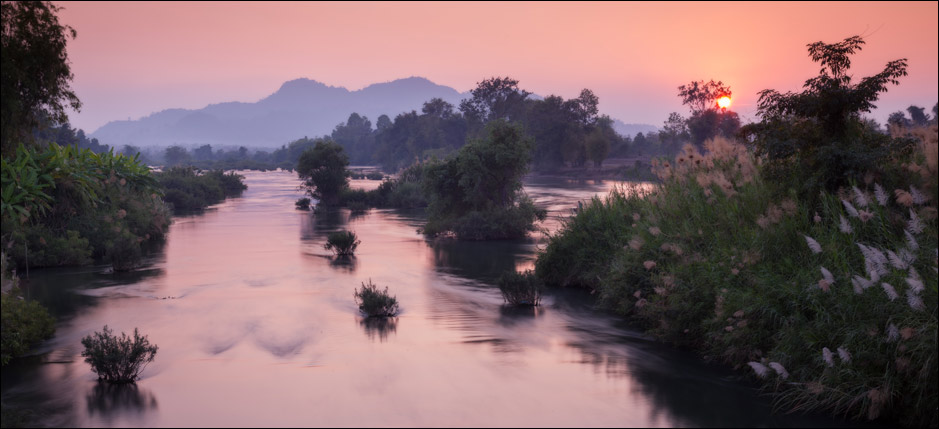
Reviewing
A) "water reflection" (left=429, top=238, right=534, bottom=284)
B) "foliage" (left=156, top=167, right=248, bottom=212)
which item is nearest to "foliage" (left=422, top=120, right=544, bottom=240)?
"water reflection" (left=429, top=238, right=534, bottom=284)

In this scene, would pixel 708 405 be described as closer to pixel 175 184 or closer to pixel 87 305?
pixel 87 305

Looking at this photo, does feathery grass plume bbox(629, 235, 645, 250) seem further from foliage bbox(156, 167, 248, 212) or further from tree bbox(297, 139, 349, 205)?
foliage bbox(156, 167, 248, 212)

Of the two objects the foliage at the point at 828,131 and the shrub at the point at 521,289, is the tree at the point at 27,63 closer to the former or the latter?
the shrub at the point at 521,289

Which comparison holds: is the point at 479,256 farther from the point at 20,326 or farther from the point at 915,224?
the point at 915,224

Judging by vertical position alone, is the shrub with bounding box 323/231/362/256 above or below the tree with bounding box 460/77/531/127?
below

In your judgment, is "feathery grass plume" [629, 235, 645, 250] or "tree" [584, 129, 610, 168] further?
"tree" [584, 129, 610, 168]

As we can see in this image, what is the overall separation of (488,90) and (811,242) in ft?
414

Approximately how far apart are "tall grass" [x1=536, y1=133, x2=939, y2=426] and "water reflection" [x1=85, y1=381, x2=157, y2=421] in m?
9.46

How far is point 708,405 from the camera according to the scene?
11.0 m

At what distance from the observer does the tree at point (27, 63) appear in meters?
11.9

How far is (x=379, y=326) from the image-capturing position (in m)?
16.5

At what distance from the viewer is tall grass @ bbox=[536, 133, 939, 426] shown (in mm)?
9352

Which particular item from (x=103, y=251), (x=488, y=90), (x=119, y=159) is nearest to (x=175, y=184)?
(x=119, y=159)

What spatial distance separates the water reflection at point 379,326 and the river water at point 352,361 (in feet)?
0.17
